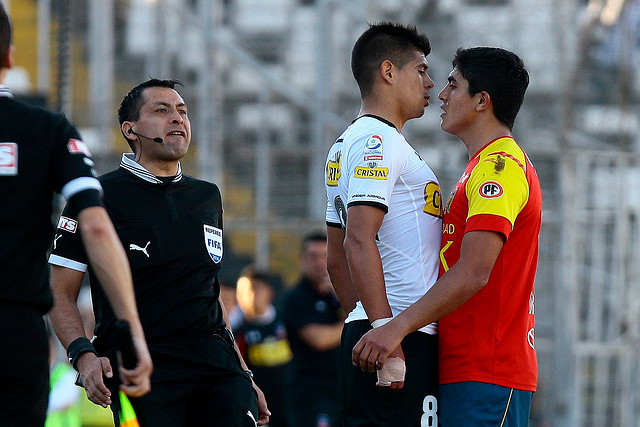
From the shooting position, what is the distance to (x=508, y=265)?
4.24m

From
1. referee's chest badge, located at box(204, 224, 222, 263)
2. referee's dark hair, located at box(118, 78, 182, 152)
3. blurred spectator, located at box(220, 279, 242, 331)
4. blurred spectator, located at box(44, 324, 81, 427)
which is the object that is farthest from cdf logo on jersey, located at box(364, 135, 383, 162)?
blurred spectator, located at box(220, 279, 242, 331)

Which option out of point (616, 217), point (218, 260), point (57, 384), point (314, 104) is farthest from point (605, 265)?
point (218, 260)

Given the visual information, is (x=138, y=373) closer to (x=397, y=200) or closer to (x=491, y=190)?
(x=397, y=200)

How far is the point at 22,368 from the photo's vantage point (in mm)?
3346

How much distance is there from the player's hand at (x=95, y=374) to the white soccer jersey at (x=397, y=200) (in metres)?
1.03

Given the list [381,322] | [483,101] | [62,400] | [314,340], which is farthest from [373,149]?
[62,400]

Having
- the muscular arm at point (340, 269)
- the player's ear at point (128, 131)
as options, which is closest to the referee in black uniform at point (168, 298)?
the player's ear at point (128, 131)

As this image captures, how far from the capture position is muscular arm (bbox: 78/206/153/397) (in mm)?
3312

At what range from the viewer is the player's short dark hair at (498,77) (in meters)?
4.44

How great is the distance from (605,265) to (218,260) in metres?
7.11

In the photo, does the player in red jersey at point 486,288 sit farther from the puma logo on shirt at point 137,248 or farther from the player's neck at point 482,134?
the puma logo on shirt at point 137,248

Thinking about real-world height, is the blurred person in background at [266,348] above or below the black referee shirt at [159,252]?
Answer: below

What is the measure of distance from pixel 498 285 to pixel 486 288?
5cm

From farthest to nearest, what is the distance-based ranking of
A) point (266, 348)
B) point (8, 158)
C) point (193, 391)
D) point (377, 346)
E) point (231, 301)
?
point (231, 301) → point (266, 348) → point (193, 391) → point (377, 346) → point (8, 158)
